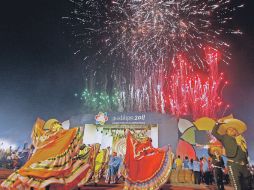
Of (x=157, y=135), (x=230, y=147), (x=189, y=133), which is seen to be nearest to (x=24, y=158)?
(x=157, y=135)

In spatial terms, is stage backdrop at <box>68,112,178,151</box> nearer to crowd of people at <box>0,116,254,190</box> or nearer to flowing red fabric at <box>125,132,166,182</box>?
crowd of people at <box>0,116,254,190</box>

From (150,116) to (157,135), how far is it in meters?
2.15

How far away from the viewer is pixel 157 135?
27219 mm

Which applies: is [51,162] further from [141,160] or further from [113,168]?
[113,168]

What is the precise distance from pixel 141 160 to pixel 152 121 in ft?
62.4

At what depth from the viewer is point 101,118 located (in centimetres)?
2961

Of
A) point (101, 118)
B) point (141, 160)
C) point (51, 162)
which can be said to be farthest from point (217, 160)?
point (101, 118)

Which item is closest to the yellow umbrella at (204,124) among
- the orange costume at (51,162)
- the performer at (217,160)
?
the performer at (217,160)

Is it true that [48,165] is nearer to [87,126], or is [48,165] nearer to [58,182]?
[58,182]

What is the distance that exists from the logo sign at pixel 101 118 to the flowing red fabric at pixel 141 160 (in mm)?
20042

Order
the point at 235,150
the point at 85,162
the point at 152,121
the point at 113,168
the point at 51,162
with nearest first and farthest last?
1. the point at 235,150
2. the point at 51,162
3. the point at 85,162
4. the point at 113,168
5. the point at 152,121

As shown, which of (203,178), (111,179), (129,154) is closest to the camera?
(129,154)

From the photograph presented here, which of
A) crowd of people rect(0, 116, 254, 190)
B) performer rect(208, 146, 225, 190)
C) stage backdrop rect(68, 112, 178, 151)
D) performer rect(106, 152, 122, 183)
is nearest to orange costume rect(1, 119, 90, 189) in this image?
crowd of people rect(0, 116, 254, 190)

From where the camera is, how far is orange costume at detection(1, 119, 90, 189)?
6.35 metres
